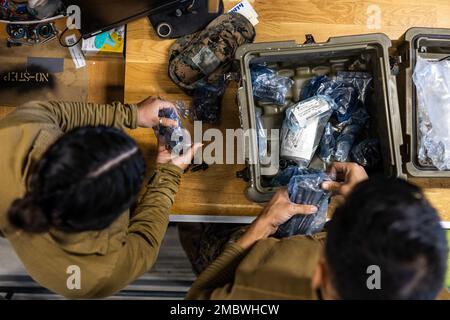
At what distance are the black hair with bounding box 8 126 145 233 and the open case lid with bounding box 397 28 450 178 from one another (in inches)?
29.2

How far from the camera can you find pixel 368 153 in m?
1.16

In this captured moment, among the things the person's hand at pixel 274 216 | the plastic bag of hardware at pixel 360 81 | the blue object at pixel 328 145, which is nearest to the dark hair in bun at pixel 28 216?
the person's hand at pixel 274 216

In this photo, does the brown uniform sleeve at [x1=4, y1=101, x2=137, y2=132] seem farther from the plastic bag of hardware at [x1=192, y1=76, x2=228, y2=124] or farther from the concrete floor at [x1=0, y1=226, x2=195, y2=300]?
the concrete floor at [x1=0, y1=226, x2=195, y2=300]

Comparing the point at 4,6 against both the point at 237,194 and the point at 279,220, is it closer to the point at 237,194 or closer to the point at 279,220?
the point at 237,194

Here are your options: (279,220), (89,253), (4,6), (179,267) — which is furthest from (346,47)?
(4,6)

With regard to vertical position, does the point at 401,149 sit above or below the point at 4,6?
below

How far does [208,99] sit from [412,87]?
22.1 inches

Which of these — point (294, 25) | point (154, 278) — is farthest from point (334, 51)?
point (154, 278)

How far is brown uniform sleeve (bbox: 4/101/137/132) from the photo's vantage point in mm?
1006

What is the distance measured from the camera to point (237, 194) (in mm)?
1229

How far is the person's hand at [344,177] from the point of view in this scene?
40.7 inches

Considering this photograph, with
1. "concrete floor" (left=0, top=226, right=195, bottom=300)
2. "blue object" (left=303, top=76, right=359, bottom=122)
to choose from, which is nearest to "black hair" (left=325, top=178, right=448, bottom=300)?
"blue object" (left=303, top=76, right=359, bottom=122)

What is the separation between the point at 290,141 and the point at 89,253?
0.59 m

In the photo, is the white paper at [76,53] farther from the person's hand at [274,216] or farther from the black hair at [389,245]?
the black hair at [389,245]
